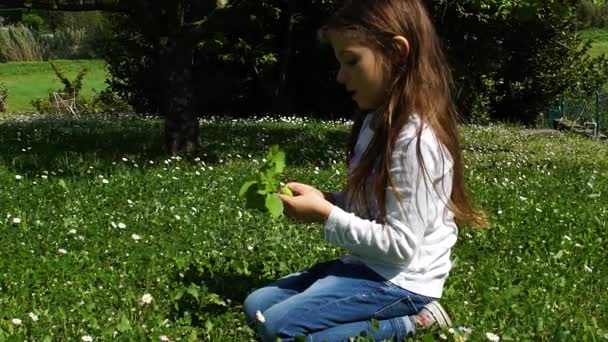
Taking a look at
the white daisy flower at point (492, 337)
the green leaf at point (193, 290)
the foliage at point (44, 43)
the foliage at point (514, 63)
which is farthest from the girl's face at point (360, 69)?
the foliage at point (44, 43)

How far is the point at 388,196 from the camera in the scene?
374 cm

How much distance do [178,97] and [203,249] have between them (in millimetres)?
5112

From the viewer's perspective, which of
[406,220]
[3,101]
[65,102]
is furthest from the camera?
[3,101]

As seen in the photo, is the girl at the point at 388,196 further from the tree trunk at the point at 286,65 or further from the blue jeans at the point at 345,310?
the tree trunk at the point at 286,65

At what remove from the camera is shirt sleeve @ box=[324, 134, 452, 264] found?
3691mm

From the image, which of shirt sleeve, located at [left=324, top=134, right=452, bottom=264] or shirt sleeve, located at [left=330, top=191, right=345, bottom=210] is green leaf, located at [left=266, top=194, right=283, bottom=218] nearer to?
shirt sleeve, located at [left=324, top=134, right=452, bottom=264]

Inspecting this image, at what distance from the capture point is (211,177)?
27.2 feet

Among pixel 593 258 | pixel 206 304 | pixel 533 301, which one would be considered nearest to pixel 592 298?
pixel 533 301

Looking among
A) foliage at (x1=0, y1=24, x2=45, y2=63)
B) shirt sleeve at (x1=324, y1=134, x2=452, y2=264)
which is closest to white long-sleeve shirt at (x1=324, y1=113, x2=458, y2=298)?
shirt sleeve at (x1=324, y1=134, x2=452, y2=264)

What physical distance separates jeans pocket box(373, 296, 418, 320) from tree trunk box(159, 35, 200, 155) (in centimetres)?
660

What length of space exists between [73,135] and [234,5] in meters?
3.32

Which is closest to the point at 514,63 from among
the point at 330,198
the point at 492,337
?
the point at 330,198

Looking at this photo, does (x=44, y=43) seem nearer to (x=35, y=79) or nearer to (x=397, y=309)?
(x=35, y=79)

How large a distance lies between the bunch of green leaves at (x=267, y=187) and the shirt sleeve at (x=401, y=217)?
0.28 metres
